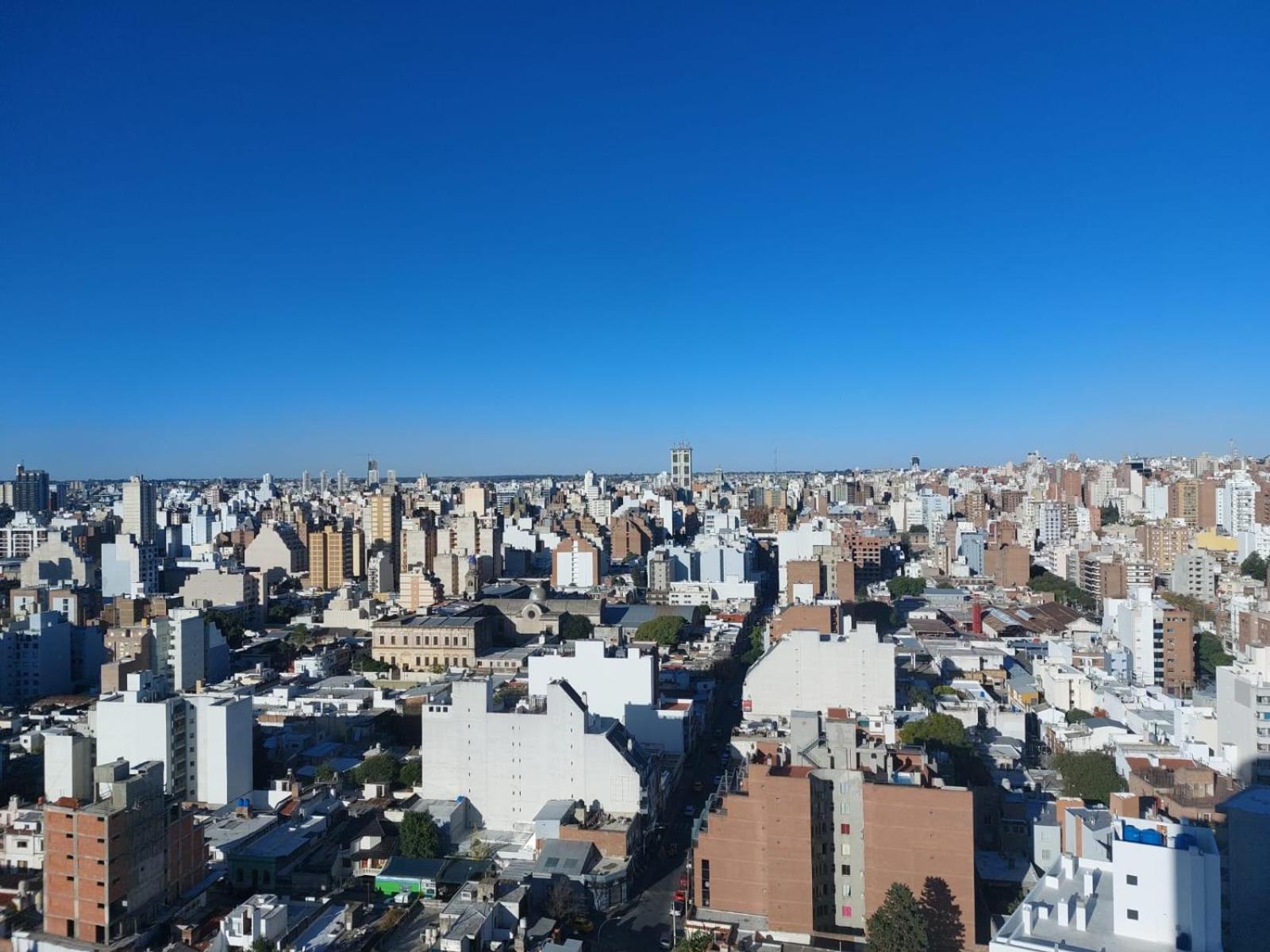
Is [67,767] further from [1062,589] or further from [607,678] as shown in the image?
[1062,589]

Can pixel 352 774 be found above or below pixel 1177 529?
below

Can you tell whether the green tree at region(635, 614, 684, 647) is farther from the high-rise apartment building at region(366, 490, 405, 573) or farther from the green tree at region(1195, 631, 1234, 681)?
the high-rise apartment building at region(366, 490, 405, 573)

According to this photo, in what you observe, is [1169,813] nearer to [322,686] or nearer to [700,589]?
[322,686]

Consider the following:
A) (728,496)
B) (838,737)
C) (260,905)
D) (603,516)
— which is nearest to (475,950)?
(260,905)

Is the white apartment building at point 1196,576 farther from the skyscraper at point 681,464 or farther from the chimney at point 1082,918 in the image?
the skyscraper at point 681,464

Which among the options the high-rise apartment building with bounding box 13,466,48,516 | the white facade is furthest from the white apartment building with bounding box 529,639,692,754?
the high-rise apartment building with bounding box 13,466,48,516
